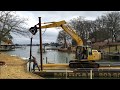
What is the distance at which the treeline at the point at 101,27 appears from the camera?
69188 mm

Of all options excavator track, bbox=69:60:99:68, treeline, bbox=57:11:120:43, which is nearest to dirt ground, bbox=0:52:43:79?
excavator track, bbox=69:60:99:68

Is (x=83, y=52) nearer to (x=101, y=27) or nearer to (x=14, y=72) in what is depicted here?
(x=14, y=72)

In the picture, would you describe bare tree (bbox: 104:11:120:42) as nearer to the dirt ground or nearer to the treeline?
the treeline

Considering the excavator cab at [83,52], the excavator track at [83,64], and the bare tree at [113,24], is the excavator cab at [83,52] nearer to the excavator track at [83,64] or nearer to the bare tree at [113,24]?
the excavator track at [83,64]

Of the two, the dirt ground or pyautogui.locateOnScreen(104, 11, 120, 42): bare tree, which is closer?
the dirt ground

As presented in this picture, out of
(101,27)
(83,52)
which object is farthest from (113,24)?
(83,52)

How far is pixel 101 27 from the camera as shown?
74.9 metres

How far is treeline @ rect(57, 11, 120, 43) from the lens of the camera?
6919cm

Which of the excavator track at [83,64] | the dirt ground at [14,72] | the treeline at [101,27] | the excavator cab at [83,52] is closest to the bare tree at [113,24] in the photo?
the treeline at [101,27]

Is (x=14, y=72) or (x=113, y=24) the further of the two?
(x=113, y=24)
